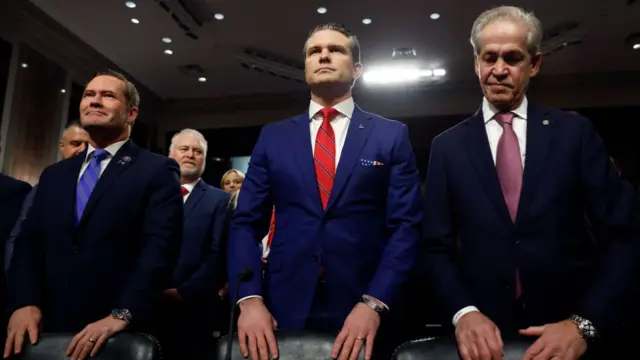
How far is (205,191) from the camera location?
2959 mm

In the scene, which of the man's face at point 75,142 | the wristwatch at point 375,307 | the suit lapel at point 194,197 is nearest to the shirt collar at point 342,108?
the wristwatch at point 375,307

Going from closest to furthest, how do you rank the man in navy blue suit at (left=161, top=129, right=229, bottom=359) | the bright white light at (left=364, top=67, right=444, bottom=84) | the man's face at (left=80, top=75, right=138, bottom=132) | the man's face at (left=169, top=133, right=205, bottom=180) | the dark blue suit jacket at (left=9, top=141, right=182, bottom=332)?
the dark blue suit jacket at (left=9, top=141, right=182, bottom=332) → the man's face at (left=80, top=75, right=138, bottom=132) → the man in navy blue suit at (left=161, top=129, right=229, bottom=359) → the man's face at (left=169, top=133, right=205, bottom=180) → the bright white light at (left=364, top=67, right=444, bottom=84)

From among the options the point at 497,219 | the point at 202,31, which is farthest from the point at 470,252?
the point at 202,31

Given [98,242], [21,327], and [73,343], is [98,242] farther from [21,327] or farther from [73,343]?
[73,343]

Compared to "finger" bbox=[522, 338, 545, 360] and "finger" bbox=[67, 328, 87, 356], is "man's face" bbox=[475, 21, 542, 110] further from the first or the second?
"finger" bbox=[67, 328, 87, 356]

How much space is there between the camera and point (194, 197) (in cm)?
292

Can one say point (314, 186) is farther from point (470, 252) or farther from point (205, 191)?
point (205, 191)

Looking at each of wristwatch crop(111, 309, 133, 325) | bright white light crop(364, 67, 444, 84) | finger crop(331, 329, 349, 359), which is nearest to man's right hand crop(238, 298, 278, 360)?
finger crop(331, 329, 349, 359)

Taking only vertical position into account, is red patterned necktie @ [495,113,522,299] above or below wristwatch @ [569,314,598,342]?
above

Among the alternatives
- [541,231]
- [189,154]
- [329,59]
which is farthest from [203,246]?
[541,231]

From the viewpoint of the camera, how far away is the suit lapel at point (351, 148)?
1579 millimetres

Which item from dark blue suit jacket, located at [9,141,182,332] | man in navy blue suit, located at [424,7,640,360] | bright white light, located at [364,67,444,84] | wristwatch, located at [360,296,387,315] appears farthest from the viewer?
bright white light, located at [364,67,444,84]

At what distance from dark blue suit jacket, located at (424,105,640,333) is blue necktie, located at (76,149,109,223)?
111 cm

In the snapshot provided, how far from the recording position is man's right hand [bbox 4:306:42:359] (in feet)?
4.77
